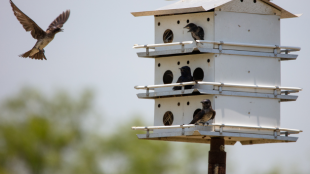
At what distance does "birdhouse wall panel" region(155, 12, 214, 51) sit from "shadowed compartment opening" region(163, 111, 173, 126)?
140cm

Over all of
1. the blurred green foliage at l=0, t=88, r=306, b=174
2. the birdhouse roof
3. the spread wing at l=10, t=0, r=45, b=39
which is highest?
the birdhouse roof

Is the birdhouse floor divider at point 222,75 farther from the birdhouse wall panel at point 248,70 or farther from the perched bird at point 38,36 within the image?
the perched bird at point 38,36

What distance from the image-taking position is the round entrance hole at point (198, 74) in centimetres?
1608

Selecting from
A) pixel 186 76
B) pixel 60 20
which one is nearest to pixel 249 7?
pixel 186 76

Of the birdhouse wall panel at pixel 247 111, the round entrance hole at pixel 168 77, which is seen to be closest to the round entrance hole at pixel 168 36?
the round entrance hole at pixel 168 77

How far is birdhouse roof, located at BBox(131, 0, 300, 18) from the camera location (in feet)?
52.4

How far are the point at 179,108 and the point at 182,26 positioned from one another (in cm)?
177

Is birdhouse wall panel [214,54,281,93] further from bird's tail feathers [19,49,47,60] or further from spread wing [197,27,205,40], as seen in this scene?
bird's tail feathers [19,49,47,60]

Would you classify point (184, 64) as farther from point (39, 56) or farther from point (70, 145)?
point (70, 145)

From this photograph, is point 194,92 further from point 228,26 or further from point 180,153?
point 180,153

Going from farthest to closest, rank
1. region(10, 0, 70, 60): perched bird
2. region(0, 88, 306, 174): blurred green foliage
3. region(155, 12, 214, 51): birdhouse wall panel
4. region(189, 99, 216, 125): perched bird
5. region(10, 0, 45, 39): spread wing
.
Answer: region(0, 88, 306, 174): blurred green foliage < region(155, 12, 214, 51): birdhouse wall panel < region(189, 99, 216, 125): perched bird < region(10, 0, 70, 60): perched bird < region(10, 0, 45, 39): spread wing

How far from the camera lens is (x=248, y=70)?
16.1 meters

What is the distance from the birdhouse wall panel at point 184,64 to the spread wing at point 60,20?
2652 millimetres

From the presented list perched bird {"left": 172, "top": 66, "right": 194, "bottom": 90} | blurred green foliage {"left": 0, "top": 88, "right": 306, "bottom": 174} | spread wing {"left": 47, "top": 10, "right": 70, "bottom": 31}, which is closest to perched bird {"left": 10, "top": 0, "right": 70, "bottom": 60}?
spread wing {"left": 47, "top": 10, "right": 70, "bottom": 31}
